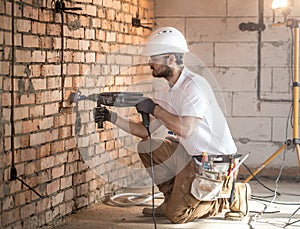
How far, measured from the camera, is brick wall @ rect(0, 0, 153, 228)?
3.73 m

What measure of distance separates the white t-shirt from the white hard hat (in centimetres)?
16

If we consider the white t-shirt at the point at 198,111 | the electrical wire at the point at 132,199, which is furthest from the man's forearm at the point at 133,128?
the electrical wire at the point at 132,199

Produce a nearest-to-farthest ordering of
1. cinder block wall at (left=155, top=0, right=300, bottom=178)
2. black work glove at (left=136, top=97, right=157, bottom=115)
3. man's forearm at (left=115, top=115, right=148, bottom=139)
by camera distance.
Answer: black work glove at (left=136, top=97, right=157, bottom=115) < man's forearm at (left=115, top=115, right=148, bottom=139) < cinder block wall at (left=155, top=0, right=300, bottom=178)

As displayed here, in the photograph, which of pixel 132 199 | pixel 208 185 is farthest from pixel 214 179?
pixel 132 199

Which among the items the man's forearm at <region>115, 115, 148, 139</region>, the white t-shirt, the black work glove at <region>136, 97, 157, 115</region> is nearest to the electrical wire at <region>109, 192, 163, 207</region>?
the man's forearm at <region>115, 115, 148, 139</region>

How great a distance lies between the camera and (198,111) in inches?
166

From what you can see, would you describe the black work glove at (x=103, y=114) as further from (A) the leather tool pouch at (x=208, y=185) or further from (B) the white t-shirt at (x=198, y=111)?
(A) the leather tool pouch at (x=208, y=185)

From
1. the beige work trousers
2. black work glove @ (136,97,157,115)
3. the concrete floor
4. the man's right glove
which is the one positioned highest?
black work glove @ (136,97,157,115)

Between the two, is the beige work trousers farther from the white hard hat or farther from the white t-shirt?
the white hard hat

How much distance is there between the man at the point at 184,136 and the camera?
167 inches

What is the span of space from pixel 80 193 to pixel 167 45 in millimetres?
1222

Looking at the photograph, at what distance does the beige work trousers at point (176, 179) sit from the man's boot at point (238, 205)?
0.08m

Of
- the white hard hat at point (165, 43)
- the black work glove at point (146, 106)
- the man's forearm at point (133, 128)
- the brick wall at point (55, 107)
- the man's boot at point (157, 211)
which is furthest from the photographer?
the man's boot at point (157, 211)

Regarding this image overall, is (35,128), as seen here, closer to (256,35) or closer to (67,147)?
(67,147)
